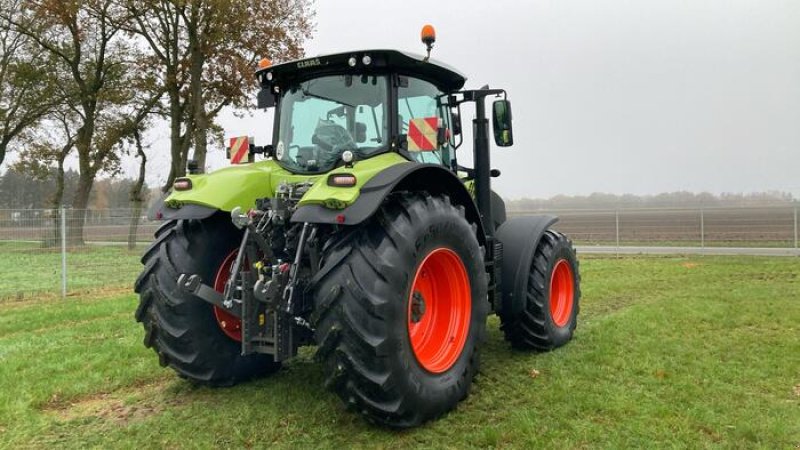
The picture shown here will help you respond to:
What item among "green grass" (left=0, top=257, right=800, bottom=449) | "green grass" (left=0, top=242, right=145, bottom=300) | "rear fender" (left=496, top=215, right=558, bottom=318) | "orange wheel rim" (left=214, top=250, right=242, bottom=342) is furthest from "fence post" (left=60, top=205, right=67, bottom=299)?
"rear fender" (left=496, top=215, right=558, bottom=318)

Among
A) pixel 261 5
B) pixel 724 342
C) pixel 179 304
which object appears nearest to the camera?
pixel 179 304

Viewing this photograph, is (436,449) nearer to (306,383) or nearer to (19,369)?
(306,383)

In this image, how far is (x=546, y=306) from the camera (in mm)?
5324

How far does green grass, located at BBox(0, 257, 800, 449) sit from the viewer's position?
347cm

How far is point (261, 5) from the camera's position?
20.8 m

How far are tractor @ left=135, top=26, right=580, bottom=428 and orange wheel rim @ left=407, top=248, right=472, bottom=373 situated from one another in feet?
0.04

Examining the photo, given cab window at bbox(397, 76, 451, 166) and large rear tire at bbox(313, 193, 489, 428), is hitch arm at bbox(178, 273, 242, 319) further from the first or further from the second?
cab window at bbox(397, 76, 451, 166)

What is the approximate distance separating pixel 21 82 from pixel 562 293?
2504 centimetres

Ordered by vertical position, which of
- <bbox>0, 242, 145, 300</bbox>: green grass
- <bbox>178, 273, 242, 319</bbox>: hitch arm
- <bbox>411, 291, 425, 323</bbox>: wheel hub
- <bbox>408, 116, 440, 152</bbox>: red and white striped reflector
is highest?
<bbox>408, 116, 440, 152</bbox>: red and white striped reflector

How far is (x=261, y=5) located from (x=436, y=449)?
2034 centimetres

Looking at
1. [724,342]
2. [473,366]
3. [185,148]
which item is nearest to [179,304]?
[473,366]

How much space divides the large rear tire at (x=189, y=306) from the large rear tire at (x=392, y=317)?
115 centimetres

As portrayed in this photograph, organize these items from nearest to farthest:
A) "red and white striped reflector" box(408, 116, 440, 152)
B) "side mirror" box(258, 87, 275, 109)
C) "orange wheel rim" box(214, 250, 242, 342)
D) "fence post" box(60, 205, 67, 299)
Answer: "red and white striped reflector" box(408, 116, 440, 152) < "orange wheel rim" box(214, 250, 242, 342) < "side mirror" box(258, 87, 275, 109) < "fence post" box(60, 205, 67, 299)

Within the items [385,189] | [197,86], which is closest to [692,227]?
[197,86]
